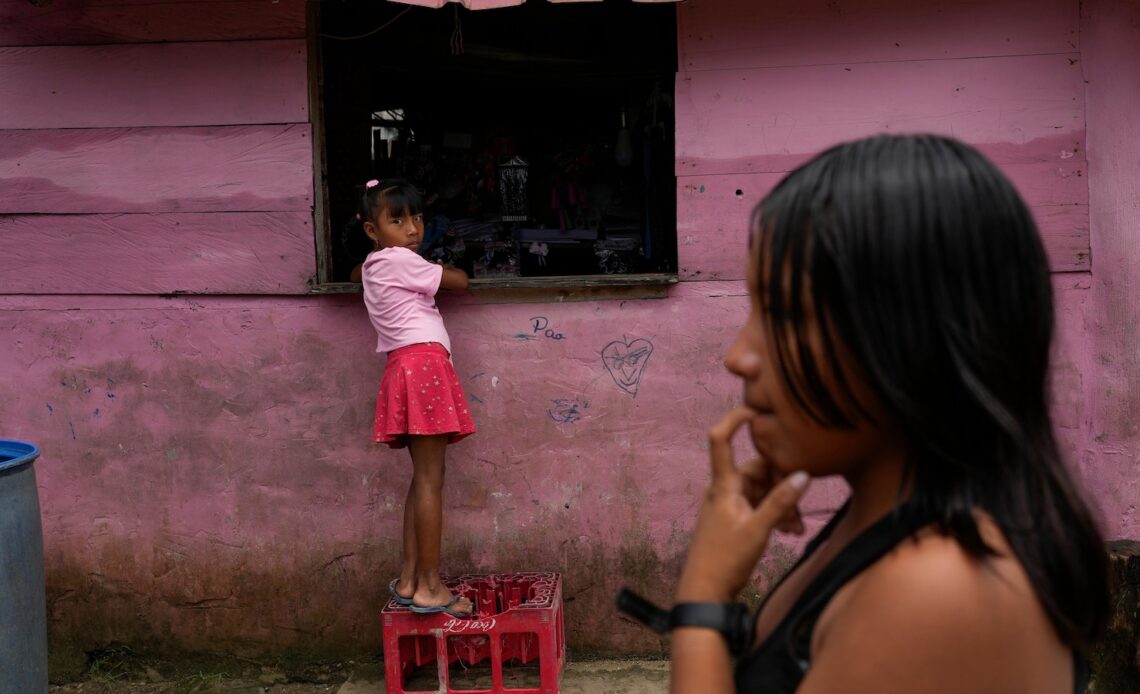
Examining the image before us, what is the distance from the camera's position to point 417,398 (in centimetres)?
361

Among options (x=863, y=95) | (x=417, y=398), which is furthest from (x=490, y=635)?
(x=863, y=95)

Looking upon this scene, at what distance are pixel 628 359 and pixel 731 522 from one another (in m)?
2.98

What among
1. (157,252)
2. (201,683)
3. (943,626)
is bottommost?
(201,683)

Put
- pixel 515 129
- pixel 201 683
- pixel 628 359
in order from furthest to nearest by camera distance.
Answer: pixel 515 129 → pixel 201 683 → pixel 628 359

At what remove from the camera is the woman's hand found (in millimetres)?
982

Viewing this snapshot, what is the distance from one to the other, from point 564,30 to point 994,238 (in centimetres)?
417

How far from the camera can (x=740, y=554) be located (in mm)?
999

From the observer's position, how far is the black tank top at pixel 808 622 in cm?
89

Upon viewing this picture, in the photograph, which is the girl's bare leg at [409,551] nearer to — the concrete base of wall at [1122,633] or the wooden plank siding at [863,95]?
the wooden plank siding at [863,95]

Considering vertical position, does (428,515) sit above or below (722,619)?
below

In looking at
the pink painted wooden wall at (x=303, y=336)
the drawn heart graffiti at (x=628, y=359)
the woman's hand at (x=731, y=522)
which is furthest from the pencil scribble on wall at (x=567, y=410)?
the woman's hand at (x=731, y=522)

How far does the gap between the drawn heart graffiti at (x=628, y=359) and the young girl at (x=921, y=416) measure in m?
3.01

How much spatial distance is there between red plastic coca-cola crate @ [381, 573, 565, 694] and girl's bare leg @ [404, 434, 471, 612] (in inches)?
2.7

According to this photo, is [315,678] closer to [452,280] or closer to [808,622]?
[452,280]
